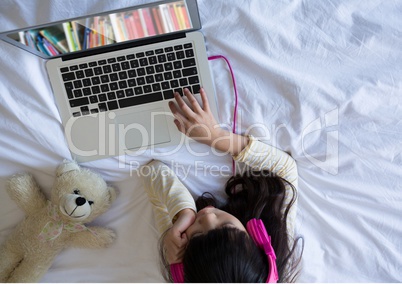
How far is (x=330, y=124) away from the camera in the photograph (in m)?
0.94

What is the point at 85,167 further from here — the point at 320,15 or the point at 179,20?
the point at 320,15

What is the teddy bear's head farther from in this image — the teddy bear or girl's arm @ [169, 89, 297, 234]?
girl's arm @ [169, 89, 297, 234]

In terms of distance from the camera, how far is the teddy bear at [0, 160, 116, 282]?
0.90 metres

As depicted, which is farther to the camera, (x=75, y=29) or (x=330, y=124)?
(x=330, y=124)

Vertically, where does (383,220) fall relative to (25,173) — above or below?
below

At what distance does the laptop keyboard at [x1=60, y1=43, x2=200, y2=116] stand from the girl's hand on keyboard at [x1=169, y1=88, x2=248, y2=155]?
32mm

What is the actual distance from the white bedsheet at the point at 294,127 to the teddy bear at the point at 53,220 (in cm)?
4

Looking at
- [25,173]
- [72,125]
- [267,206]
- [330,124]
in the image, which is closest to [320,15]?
[330,124]

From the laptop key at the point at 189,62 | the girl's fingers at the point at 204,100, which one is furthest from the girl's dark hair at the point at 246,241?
the laptop key at the point at 189,62

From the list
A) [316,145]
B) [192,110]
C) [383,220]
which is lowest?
[383,220]

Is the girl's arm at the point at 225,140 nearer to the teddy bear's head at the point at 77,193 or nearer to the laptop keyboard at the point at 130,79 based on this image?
the laptop keyboard at the point at 130,79

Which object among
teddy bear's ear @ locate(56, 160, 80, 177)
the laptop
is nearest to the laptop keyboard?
the laptop

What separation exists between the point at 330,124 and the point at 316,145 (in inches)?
2.5

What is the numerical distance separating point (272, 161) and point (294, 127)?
0.10m
